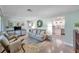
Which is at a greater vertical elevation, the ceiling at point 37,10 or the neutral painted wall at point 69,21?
the ceiling at point 37,10

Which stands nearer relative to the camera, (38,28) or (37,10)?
(37,10)

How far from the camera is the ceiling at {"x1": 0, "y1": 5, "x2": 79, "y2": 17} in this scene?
191 cm

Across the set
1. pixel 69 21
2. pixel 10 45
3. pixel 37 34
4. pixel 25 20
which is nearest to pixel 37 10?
pixel 25 20

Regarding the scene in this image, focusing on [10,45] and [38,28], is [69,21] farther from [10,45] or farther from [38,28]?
[10,45]

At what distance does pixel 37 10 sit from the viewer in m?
1.97

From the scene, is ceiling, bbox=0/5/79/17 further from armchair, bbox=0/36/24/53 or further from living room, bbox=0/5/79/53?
armchair, bbox=0/36/24/53

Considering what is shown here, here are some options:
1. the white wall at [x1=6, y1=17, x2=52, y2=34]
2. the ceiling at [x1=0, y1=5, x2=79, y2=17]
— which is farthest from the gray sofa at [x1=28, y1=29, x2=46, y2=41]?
the ceiling at [x1=0, y1=5, x2=79, y2=17]

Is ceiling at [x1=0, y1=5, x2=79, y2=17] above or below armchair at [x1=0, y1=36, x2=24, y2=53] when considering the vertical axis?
above

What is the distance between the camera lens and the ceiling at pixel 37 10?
191cm

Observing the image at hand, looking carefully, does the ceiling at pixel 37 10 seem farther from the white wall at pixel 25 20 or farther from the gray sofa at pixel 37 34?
the gray sofa at pixel 37 34

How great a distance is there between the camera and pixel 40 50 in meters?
2.02

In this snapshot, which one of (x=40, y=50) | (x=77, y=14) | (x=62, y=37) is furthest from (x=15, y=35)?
(x=77, y=14)

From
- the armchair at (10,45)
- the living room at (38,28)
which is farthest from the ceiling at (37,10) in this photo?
the armchair at (10,45)
